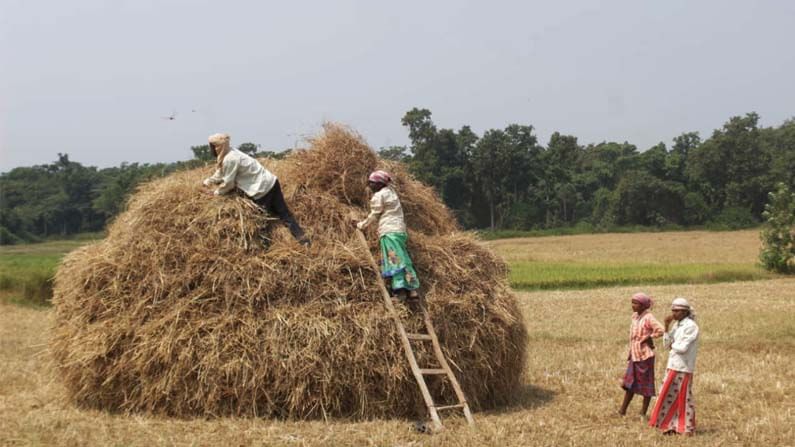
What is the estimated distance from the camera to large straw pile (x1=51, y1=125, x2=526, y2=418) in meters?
8.20

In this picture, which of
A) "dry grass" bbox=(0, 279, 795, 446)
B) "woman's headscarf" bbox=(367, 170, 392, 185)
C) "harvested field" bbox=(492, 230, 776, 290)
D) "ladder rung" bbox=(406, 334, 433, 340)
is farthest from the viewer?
"harvested field" bbox=(492, 230, 776, 290)

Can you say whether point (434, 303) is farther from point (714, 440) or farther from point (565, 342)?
point (565, 342)

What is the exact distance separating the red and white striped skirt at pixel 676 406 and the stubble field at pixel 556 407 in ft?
0.60

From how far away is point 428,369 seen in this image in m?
8.49

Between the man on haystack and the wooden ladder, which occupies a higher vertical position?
the man on haystack

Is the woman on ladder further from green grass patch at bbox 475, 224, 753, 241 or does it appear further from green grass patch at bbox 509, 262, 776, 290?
green grass patch at bbox 475, 224, 753, 241

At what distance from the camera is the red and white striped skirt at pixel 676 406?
8.28 meters

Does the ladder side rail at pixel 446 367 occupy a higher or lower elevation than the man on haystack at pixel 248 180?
lower

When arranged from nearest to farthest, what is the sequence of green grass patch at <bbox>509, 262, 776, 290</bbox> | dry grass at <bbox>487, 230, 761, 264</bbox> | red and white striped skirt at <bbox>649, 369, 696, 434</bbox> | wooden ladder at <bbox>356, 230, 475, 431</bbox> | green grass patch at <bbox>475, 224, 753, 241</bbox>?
wooden ladder at <bbox>356, 230, 475, 431</bbox> → red and white striped skirt at <bbox>649, 369, 696, 434</bbox> → green grass patch at <bbox>509, 262, 776, 290</bbox> → dry grass at <bbox>487, 230, 761, 264</bbox> → green grass patch at <bbox>475, 224, 753, 241</bbox>

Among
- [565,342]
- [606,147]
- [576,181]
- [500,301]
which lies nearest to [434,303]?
[500,301]

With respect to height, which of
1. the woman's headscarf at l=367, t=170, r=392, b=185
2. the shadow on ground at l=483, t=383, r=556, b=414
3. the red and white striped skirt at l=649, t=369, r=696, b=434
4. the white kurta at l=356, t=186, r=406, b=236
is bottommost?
the shadow on ground at l=483, t=383, r=556, b=414

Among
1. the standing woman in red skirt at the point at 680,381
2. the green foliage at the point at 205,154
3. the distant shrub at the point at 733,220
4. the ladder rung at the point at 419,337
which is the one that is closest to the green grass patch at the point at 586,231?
the distant shrub at the point at 733,220

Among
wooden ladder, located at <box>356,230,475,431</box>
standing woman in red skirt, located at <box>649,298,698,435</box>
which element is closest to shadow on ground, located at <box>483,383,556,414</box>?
wooden ladder, located at <box>356,230,475,431</box>

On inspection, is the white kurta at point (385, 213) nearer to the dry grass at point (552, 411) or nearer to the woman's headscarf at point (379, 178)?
the woman's headscarf at point (379, 178)
